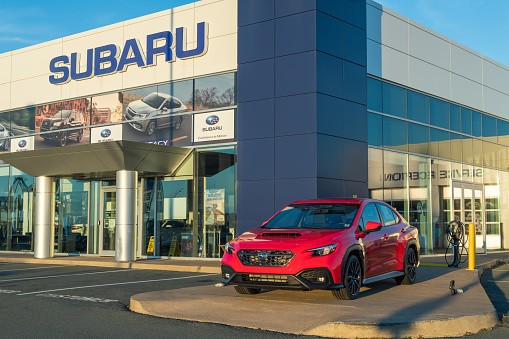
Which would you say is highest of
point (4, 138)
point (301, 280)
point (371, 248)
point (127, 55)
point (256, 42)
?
point (127, 55)

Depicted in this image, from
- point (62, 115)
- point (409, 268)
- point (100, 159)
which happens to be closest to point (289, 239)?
point (409, 268)

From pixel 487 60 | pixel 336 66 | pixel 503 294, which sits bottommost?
pixel 503 294

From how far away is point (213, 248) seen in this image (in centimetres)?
1927

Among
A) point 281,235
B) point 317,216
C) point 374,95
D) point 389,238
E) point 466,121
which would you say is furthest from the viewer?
point 466,121

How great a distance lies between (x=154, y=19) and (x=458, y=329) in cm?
1639

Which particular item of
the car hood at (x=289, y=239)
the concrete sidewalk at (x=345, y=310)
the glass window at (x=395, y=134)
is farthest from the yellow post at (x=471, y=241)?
the car hood at (x=289, y=239)

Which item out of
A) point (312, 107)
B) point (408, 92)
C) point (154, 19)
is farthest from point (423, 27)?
point (154, 19)

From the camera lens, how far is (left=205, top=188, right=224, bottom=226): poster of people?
19.1 metres

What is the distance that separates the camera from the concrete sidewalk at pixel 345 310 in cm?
731

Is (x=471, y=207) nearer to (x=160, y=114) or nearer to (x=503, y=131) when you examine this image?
(x=503, y=131)

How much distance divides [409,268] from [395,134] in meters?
9.63

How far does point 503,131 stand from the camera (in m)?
27.1

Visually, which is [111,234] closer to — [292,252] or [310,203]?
[310,203]

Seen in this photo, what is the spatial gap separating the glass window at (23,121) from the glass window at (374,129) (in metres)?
13.9
